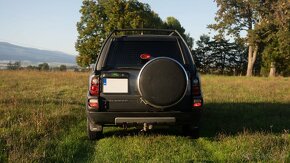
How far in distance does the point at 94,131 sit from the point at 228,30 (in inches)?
1654

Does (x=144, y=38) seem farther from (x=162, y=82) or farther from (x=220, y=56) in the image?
(x=220, y=56)

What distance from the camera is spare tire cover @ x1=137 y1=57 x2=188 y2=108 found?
657 cm

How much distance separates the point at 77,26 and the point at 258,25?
2550cm

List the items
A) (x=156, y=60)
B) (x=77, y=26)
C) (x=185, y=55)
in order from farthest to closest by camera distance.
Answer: (x=77, y=26), (x=185, y=55), (x=156, y=60)

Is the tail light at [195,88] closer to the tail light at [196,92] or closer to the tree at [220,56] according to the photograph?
the tail light at [196,92]

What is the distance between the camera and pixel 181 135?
26.4ft

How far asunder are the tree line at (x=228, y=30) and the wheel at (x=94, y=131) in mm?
27376

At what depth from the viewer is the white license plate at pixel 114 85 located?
6844mm

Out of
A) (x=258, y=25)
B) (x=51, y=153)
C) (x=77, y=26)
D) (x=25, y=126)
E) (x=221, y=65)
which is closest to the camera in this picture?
(x=51, y=153)

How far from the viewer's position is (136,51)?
745 cm

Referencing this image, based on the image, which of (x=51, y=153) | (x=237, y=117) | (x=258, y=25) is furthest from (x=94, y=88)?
(x=258, y=25)

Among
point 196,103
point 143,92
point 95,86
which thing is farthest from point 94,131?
point 196,103

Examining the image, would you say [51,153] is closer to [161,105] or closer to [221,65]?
[161,105]

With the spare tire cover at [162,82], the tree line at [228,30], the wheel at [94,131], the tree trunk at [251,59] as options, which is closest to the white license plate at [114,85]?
the spare tire cover at [162,82]
